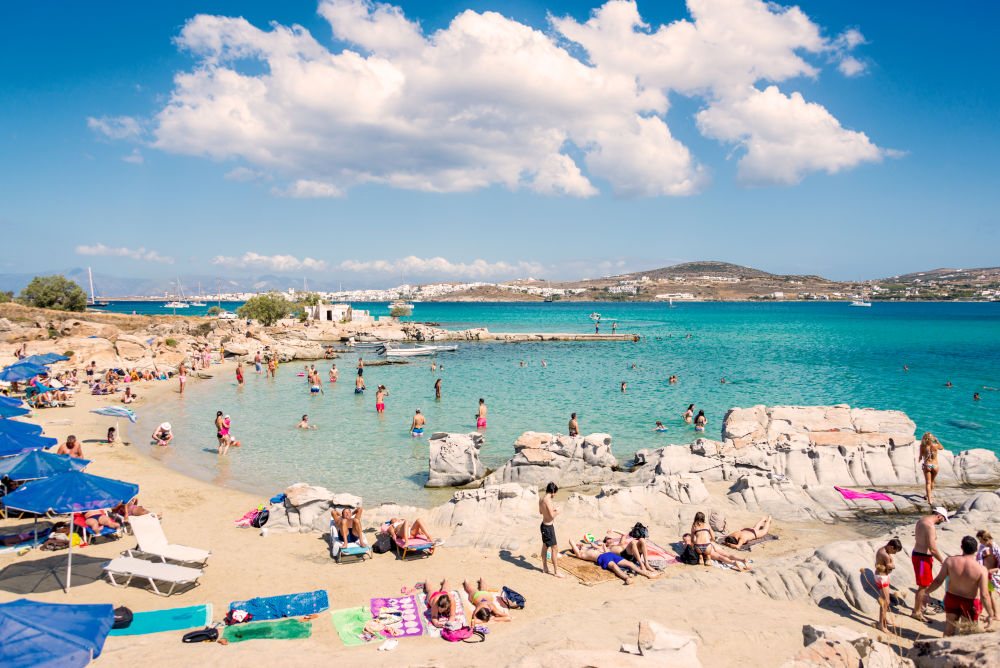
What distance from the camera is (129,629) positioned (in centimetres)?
733

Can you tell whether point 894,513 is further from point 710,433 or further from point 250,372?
point 250,372

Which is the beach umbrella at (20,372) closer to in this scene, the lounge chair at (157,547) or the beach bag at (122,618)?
the lounge chair at (157,547)

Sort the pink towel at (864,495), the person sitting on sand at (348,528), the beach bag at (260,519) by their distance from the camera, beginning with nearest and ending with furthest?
the person sitting on sand at (348,528)
the beach bag at (260,519)
the pink towel at (864,495)

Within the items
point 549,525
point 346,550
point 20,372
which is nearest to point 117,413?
point 20,372

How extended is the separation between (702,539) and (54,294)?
2689 inches

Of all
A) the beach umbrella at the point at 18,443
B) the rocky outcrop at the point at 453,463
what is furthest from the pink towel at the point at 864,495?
the beach umbrella at the point at 18,443

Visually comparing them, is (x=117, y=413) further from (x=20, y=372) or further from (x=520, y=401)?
(x=520, y=401)

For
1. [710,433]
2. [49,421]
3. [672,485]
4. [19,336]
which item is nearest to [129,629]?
[672,485]

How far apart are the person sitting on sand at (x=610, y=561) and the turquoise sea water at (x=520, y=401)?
5499 mm

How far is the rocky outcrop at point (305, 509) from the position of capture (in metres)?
11.6

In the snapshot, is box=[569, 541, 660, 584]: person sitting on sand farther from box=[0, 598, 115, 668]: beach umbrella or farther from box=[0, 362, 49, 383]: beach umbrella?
box=[0, 362, 49, 383]: beach umbrella

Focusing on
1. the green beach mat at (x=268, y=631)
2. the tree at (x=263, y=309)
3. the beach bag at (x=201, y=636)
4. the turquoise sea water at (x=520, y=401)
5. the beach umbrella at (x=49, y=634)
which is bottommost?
the turquoise sea water at (x=520, y=401)

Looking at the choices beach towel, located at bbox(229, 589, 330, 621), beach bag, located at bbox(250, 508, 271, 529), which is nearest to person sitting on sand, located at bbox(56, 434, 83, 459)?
beach bag, located at bbox(250, 508, 271, 529)

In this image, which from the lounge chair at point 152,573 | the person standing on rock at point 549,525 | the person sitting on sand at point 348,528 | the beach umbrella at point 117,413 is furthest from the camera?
the beach umbrella at point 117,413
